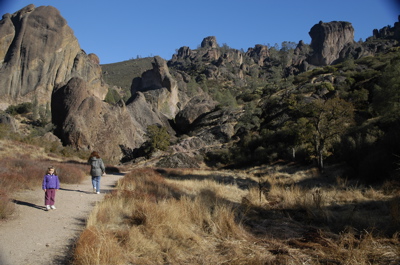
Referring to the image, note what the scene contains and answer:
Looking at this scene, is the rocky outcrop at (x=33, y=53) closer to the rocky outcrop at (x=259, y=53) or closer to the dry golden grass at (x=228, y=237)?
the dry golden grass at (x=228, y=237)

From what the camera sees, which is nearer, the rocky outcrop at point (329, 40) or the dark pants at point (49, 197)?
the dark pants at point (49, 197)

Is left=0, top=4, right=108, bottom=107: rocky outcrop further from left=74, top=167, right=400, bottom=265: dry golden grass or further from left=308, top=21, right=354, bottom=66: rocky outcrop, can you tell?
left=308, top=21, right=354, bottom=66: rocky outcrop

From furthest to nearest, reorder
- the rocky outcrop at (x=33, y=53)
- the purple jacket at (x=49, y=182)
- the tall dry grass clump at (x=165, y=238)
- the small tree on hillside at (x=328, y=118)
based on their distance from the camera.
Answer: the rocky outcrop at (x=33, y=53) → the small tree on hillside at (x=328, y=118) → the purple jacket at (x=49, y=182) → the tall dry grass clump at (x=165, y=238)

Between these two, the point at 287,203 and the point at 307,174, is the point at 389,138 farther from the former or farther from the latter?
the point at 287,203

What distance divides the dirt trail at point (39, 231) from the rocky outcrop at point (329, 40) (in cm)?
15413

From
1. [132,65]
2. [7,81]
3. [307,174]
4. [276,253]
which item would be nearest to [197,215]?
[276,253]

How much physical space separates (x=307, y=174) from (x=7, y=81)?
219 ft

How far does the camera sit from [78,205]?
7844 mm

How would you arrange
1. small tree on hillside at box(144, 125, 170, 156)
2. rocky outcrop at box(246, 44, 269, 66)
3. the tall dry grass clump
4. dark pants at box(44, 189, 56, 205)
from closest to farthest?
the tall dry grass clump < dark pants at box(44, 189, 56, 205) < small tree on hillside at box(144, 125, 170, 156) < rocky outcrop at box(246, 44, 269, 66)

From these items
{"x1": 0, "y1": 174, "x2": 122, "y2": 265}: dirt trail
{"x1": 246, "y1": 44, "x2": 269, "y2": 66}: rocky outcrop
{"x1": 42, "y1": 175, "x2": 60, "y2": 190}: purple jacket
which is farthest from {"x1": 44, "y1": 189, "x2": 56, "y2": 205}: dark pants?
{"x1": 246, "y1": 44, "x2": 269, "y2": 66}: rocky outcrop

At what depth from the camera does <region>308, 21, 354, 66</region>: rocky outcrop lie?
144m

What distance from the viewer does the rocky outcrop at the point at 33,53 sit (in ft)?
201

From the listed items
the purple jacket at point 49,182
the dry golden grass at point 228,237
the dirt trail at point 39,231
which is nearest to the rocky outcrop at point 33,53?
the purple jacket at point 49,182

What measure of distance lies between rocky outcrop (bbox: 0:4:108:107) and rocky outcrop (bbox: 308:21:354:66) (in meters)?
121
